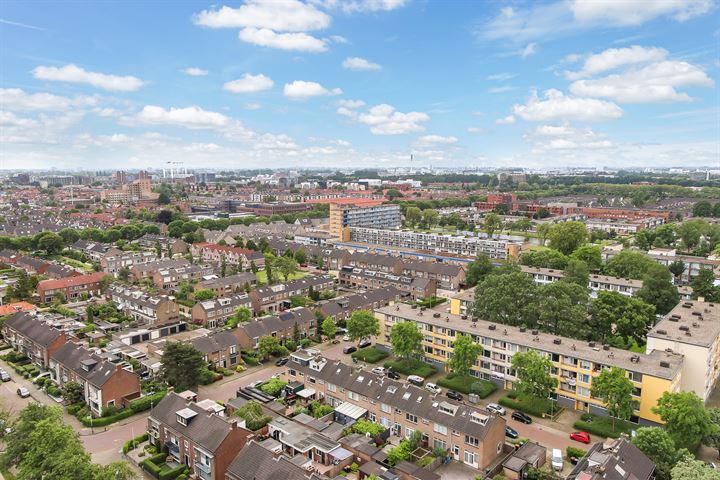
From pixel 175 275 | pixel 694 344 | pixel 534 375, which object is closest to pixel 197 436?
pixel 534 375

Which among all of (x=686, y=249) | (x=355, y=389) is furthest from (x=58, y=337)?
(x=686, y=249)

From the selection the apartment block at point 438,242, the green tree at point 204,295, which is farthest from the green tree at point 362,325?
the apartment block at point 438,242

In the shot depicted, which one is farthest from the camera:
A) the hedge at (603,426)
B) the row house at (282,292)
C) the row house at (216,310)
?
the row house at (282,292)

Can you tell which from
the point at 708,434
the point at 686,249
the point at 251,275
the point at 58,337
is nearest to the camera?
the point at 708,434

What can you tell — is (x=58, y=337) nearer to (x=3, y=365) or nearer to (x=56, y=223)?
(x=3, y=365)

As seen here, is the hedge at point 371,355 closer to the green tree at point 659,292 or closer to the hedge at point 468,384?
the hedge at point 468,384

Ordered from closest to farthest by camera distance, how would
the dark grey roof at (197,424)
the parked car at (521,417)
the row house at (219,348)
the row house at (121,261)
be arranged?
the dark grey roof at (197,424) → the parked car at (521,417) → the row house at (219,348) → the row house at (121,261)

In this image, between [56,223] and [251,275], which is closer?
[251,275]
